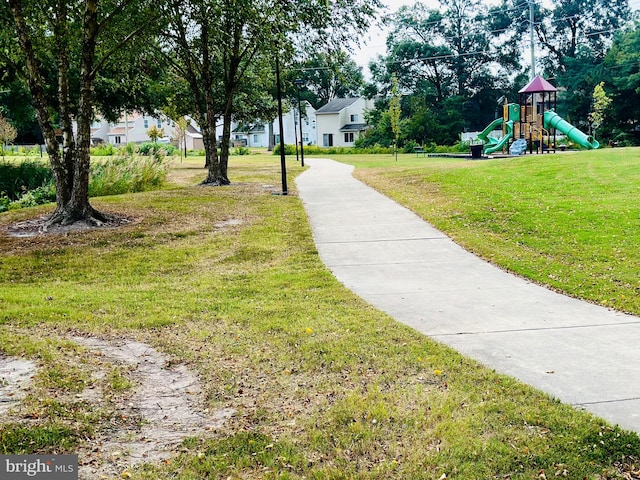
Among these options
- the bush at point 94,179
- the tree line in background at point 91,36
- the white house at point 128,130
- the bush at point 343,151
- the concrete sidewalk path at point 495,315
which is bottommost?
the concrete sidewalk path at point 495,315

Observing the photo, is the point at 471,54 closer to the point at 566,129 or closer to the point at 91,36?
the point at 566,129

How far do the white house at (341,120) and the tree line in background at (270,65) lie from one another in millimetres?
8376

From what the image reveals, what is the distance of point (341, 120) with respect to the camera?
6856 cm

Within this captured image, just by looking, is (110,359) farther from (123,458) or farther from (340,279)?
(340,279)

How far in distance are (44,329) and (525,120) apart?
33.7 meters

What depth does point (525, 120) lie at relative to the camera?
35.1 m

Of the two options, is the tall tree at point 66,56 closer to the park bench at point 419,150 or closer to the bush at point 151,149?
the bush at point 151,149

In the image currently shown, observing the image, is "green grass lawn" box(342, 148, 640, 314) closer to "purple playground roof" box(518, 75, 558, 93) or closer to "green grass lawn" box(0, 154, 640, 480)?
"green grass lawn" box(0, 154, 640, 480)

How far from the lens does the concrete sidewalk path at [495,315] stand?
4.25 meters

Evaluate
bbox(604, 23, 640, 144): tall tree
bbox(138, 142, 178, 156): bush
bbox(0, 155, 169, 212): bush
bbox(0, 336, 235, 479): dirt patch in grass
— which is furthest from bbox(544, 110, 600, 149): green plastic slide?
bbox(0, 336, 235, 479): dirt patch in grass

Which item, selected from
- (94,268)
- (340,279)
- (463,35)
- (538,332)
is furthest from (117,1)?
(463,35)

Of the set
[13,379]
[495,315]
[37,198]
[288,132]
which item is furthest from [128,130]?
[13,379]

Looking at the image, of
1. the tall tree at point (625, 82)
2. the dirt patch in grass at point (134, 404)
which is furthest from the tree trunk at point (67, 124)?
the tall tree at point (625, 82)

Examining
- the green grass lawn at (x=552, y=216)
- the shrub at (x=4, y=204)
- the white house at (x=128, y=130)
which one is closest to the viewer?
the green grass lawn at (x=552, y=216)
